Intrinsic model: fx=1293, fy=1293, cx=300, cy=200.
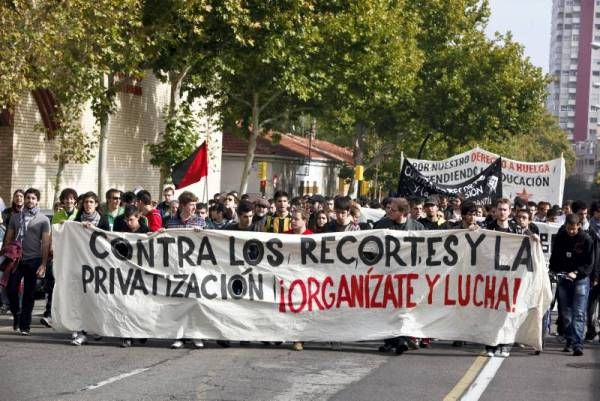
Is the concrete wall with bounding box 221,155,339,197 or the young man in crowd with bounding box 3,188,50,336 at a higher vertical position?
the concrete wall with bounding box 221,155,339,197

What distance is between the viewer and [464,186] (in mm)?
27750

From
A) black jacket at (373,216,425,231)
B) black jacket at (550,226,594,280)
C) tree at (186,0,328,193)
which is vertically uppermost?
tree at (186,0,328,193)

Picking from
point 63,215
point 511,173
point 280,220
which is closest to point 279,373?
point 280,220

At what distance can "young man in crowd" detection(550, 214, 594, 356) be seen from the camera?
14289 mm

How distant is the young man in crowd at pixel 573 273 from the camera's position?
14289 millimetres

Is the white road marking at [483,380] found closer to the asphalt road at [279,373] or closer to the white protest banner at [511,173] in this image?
the asphalt road at [279,373]

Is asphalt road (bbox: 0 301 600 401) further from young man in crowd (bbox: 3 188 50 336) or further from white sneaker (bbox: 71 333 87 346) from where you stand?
young man in crowd (bbox: 3 188 50 336)

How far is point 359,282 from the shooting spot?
45.6 ft

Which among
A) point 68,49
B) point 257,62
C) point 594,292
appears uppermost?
point 257,62

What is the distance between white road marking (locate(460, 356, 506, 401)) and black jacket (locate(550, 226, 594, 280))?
1581 mm

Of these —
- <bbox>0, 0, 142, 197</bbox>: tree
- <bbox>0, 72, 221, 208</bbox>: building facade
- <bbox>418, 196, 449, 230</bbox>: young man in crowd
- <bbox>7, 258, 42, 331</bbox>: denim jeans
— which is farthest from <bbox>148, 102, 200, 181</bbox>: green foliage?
<bbox>7, 258, 42, 331</bbox>: denim jeans

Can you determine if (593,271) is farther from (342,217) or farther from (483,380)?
(483,380)

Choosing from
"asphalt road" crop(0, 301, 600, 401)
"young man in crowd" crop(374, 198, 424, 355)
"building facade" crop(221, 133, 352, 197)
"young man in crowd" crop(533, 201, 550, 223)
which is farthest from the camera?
"building facade" crop(221, 133, 352, 197)

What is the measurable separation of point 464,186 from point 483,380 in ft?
53.1
